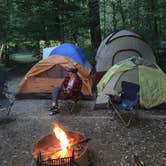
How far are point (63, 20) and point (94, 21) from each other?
147 centimetres

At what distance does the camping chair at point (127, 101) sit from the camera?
691 cm

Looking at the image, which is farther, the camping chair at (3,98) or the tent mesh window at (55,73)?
the tent mesh window at (55,73)

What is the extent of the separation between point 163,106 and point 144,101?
0.51 meters

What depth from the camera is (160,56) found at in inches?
466

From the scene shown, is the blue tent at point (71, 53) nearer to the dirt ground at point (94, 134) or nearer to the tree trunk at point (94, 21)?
the dirt ground at point (94, 134)

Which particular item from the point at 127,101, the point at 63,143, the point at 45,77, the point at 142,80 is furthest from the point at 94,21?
the point at 63,143

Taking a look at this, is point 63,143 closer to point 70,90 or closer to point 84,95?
point 70,90

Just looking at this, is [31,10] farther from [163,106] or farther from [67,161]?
[67,161]

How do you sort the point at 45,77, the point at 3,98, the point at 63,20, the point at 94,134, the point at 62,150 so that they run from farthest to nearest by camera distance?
the point at 63,20 → the point at 45,77 → the point at 3,98 → the point at 94,134 → the point at 62,150

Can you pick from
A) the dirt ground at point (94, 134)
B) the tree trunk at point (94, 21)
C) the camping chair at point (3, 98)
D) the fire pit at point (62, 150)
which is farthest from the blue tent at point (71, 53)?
the fire pit at point (62, 150)

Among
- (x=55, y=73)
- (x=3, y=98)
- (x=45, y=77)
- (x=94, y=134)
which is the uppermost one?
(x=55, y=73)

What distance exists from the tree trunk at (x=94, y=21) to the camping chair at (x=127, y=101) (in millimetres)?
6860

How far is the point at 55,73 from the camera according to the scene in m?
9.23

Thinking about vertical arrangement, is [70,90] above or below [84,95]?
above
